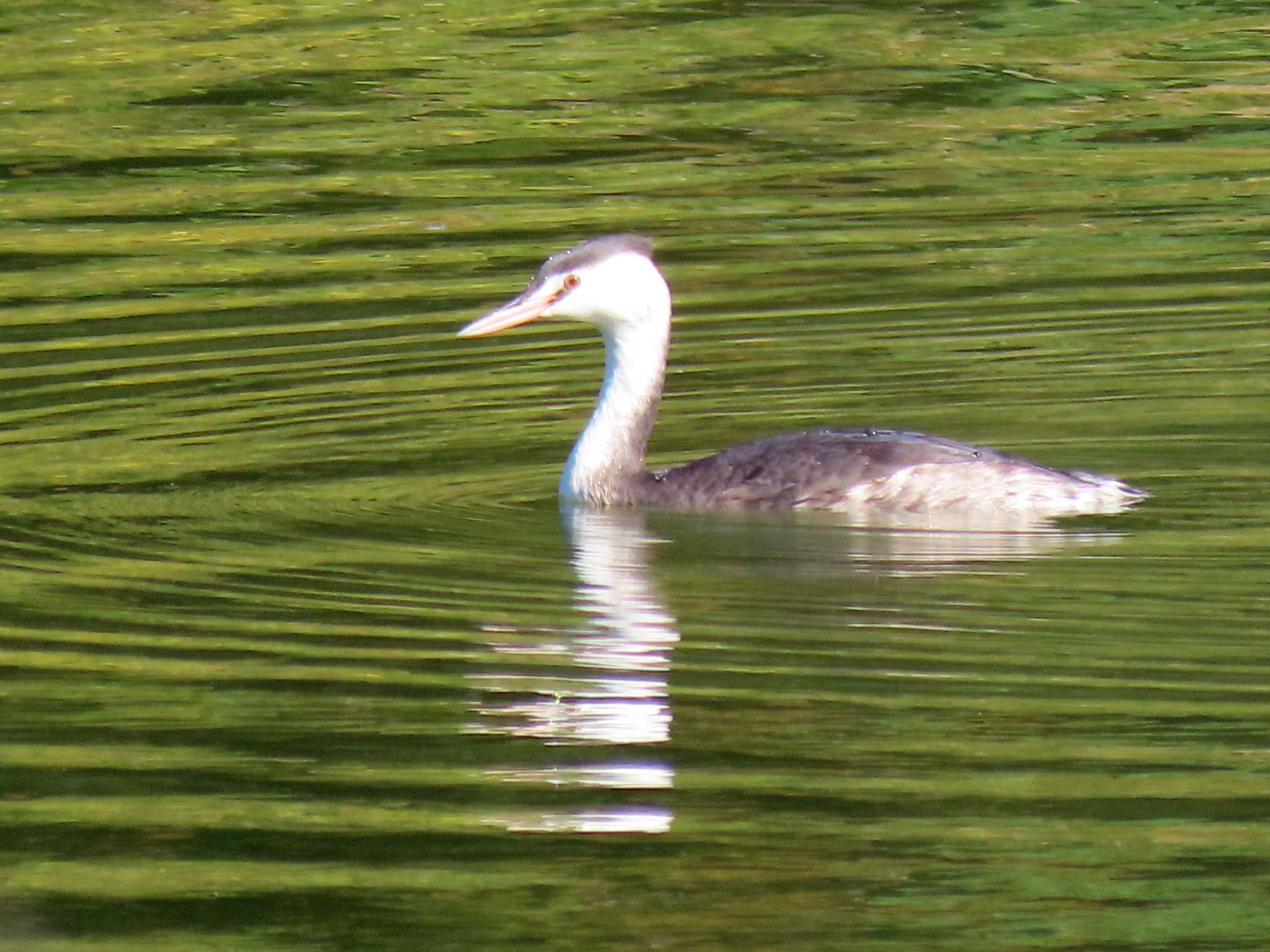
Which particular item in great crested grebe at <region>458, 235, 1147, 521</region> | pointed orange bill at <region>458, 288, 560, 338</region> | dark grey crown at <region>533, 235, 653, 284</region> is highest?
dark grey crown at <region>533, 235, 653, 284</region>

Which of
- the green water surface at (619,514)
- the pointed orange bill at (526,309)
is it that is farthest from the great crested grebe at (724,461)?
the green water surface at (619,514)

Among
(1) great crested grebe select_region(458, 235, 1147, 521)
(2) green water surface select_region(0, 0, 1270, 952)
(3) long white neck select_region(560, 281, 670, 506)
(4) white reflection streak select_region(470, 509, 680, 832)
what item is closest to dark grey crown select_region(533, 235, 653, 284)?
(1) great crested grebe select_region(458, 235, 1147, 521)

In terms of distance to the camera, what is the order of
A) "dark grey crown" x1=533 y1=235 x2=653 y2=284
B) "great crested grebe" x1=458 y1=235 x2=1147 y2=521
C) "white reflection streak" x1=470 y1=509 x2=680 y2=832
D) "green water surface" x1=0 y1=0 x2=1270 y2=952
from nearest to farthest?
"green water surface" x1=0 y1=0 x2=1270 y2=952
"white reflection streak" x1=470 y1=509 x2=680 y2=832
"great crested grebe" x1=458 y1=235 x2=1147 y2=521
"dark grey crown" x1=533 y1=235 x2=653 y2=284

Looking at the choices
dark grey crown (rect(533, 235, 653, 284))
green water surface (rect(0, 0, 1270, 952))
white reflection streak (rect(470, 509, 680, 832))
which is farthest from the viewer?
dark grey crown (rect(533, 235, 653, 284))

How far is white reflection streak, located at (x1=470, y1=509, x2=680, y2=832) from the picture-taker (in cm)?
695

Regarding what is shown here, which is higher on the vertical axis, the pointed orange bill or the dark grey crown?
the dark grey crown

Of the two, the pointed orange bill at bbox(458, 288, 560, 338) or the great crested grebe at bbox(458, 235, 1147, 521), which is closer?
the great crested grebe at bbox(458, 235, 1147, 521)

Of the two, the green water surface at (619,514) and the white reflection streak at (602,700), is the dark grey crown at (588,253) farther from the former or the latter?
the white reflection streak at (602,700)

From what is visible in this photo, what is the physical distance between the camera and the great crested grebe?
399 inches

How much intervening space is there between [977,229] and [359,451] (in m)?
4.79

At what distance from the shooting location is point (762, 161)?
16.9 m

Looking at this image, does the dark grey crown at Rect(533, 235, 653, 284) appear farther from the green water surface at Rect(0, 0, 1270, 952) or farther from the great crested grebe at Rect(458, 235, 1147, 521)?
the green water surface at Rect(0, 0, 1270, 952)

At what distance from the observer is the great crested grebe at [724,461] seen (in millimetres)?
10141

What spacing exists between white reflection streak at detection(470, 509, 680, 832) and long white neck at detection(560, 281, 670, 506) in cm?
113
